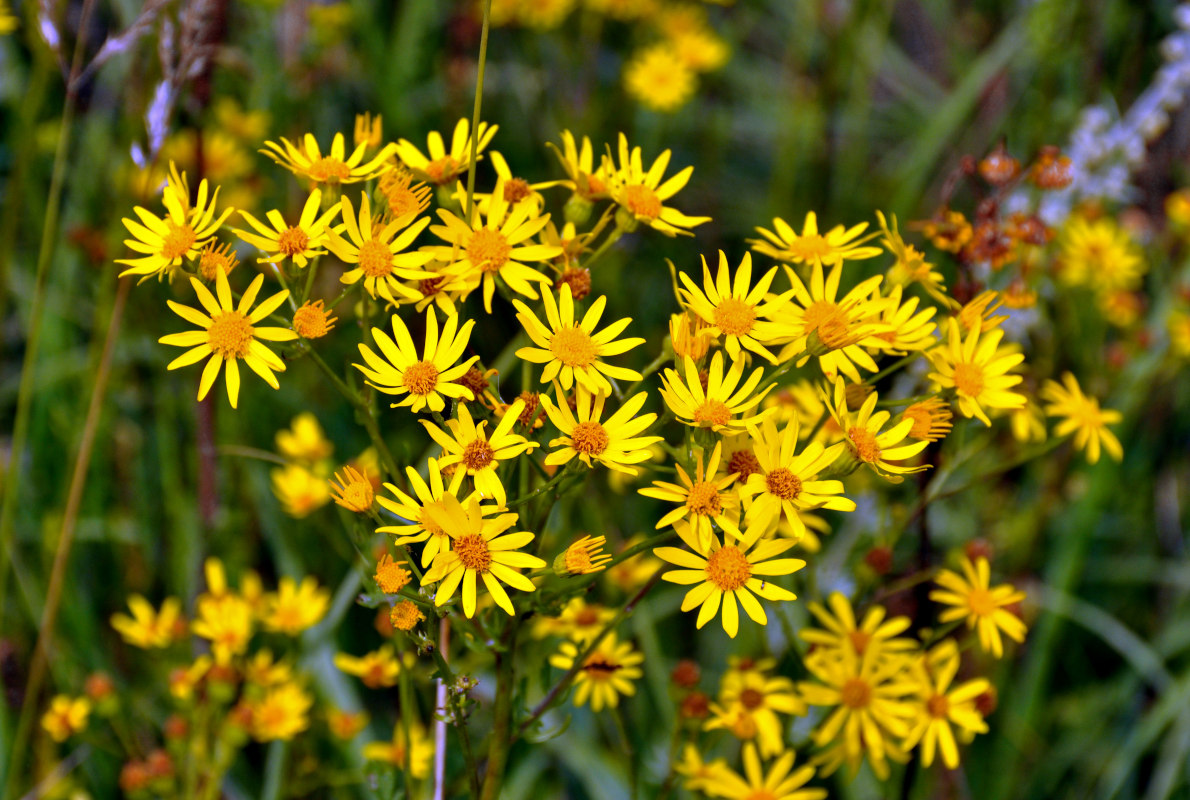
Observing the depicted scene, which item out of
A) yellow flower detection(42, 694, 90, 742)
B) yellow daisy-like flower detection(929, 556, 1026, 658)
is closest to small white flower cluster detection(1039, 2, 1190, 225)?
yellow daisy-like flower detection(929, 556, 1026, 658)

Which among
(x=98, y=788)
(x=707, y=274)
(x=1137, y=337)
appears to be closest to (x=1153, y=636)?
(x=1137, y=337)

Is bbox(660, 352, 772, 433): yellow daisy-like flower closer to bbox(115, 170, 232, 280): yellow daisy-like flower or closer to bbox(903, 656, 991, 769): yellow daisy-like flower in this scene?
bbox(115, 170, 232, 280): yellow daisy-like flower

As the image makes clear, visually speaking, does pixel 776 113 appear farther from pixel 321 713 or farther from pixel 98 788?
pixel 98 788

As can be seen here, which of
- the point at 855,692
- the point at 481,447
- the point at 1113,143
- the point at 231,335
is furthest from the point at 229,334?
the point at 1113,143

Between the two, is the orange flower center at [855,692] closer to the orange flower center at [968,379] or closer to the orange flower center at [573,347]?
the orange flower center at [968,379]

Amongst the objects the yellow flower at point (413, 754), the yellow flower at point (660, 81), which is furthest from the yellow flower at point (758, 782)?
the yellow flower at point (660, 81)
